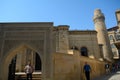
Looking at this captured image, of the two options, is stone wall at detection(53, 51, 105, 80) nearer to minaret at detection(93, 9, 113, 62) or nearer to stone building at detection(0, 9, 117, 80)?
stone building at detection(0, 9, 117, 80)

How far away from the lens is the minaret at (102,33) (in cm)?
3183

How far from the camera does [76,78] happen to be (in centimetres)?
1016

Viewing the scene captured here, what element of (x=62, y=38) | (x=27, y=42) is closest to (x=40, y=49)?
(x=27, y=42)

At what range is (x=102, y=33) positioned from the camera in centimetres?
3259

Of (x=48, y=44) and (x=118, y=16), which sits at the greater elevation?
(x=118, y=16)

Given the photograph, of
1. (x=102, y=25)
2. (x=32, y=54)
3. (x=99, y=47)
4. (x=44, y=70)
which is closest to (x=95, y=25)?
(x=102, y=25)

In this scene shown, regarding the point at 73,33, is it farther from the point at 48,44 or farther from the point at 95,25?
the point at 48,44

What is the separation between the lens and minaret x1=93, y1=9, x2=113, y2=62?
31.8m

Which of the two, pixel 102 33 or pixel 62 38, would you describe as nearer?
pixel 62 38

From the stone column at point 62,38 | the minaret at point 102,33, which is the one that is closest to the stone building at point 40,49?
the stone column at point 62,38

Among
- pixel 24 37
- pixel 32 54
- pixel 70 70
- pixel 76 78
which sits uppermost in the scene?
pixel 24 37

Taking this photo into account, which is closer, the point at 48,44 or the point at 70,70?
the point at 48,44

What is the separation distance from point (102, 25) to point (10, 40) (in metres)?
28.3

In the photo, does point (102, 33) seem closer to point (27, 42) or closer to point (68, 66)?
point (68, 66)
